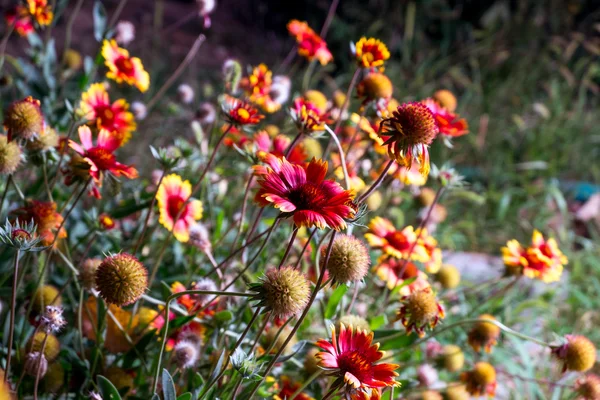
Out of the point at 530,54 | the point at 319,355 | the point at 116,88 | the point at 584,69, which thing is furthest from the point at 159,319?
the point at 584,69

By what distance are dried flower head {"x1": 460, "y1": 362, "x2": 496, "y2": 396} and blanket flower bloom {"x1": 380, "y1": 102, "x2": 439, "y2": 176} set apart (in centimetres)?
61

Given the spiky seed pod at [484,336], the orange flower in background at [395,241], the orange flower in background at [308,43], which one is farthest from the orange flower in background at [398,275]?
the orange flower in background at [308,43]

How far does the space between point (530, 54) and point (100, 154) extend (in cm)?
345

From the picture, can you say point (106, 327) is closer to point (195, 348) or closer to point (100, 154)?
point (195, 348)

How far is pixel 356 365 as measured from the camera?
70 cm

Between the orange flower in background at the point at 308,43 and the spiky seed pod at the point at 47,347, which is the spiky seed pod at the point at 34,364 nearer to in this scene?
the spiky seed pod at the point at 47,347

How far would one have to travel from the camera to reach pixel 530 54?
12.4 feet

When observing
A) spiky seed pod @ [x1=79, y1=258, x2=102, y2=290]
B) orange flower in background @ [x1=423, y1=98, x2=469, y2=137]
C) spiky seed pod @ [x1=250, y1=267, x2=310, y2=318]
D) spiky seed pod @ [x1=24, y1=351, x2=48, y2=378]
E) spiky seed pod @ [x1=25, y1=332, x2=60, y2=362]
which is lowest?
spiky seed pod @ [x1=24, y1=351, x2=48, y2=378]

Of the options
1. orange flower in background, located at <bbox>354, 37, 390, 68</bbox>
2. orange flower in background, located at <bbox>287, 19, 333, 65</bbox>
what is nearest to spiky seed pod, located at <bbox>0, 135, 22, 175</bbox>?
orange flower in background, located at <bbox>354, 37, 390, 68</bbox>

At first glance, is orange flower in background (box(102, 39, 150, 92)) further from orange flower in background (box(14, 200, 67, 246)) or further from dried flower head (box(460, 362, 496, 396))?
dried flower head (box(460, 362, 496, 396))

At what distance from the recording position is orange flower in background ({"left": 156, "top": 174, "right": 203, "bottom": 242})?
38.2 inches

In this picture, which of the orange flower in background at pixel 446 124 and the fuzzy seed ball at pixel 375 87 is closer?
the orange flower in background at pixel 446 124

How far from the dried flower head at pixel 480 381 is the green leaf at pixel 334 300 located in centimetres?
37

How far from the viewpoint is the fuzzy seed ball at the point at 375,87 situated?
1129 millimetres
